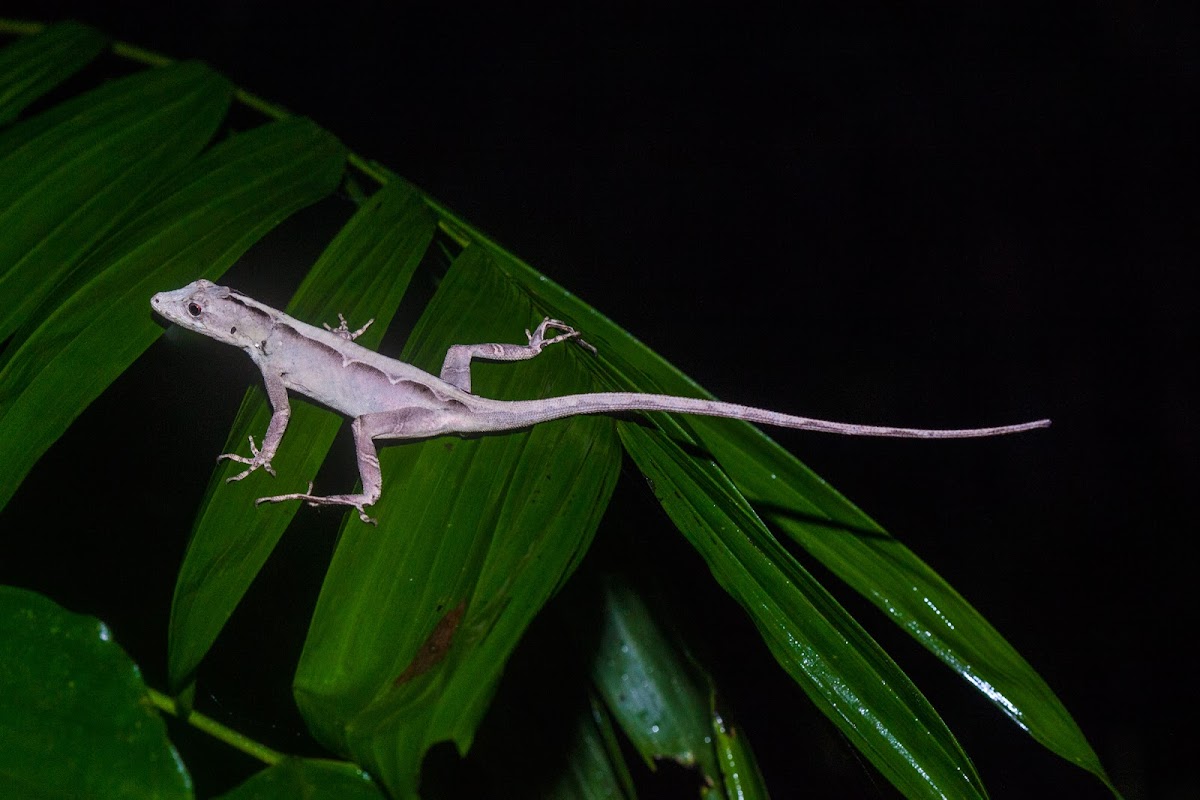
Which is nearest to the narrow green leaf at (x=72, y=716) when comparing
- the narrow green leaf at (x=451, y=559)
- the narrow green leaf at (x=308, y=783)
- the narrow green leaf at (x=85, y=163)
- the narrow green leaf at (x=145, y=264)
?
the narrow green leaf at (x=308, y=783)

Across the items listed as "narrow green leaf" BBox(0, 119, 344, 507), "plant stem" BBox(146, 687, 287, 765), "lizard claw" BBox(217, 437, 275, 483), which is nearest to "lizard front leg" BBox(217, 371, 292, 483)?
"lizard claw" BBox(217, 437, 275, 483)

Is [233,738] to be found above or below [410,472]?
below

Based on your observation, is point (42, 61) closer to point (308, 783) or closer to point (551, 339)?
point (551, 339)

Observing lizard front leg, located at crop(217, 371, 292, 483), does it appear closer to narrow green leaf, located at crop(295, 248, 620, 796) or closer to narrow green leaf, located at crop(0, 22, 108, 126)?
narrow green leaf, located at crop(295, 248, 620, 796)

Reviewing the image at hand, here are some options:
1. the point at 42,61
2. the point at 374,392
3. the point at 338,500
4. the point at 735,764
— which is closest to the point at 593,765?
the point at 735,764

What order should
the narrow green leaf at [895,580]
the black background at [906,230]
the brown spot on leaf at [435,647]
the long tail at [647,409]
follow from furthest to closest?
the black background at [906,230], the long tail at [647,409], the narrow green leaf at [895,580], the brown spot on leaf at [435,647]

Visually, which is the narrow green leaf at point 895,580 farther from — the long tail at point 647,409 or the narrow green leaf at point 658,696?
the narrow green leaf at point 658,696

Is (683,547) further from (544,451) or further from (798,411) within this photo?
(798,411)

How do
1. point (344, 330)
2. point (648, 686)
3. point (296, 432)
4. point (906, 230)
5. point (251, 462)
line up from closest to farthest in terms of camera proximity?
1. point (251, 462)
2. point (296, 432)
3. point (648, 686)
4. point (344, 330)
5. point (906, 230)
